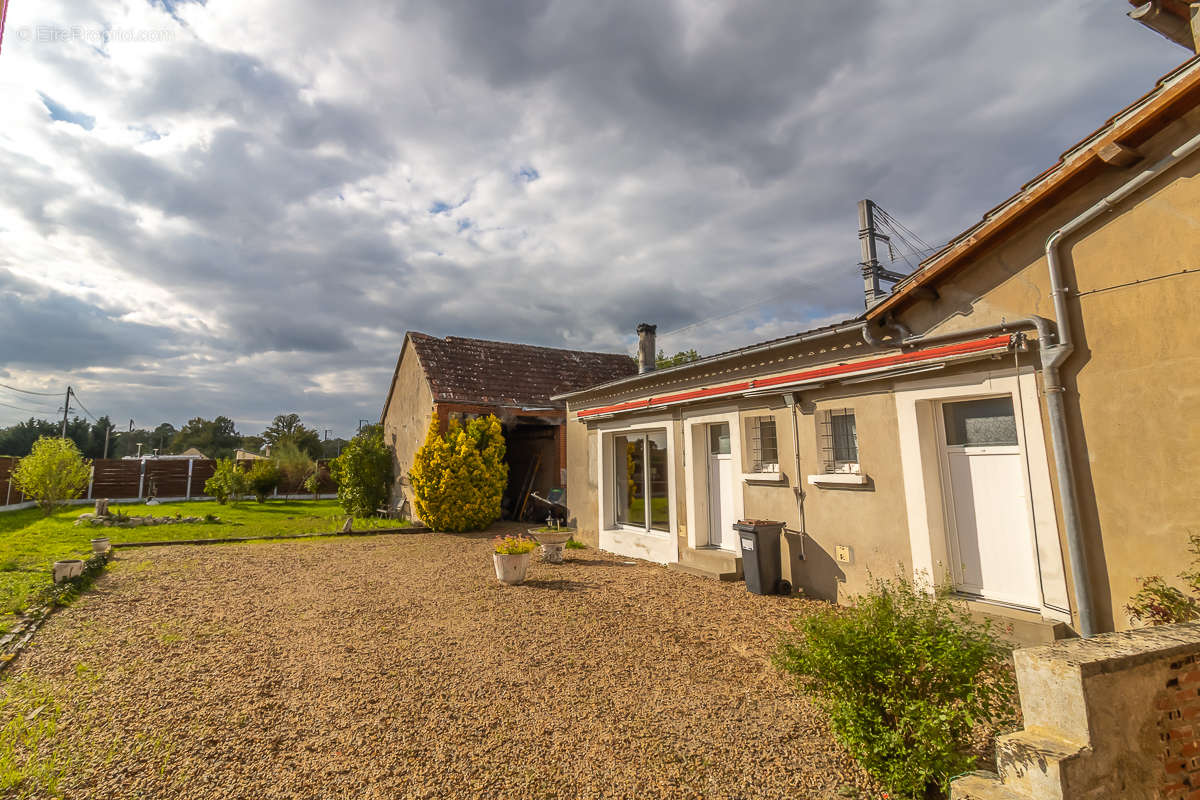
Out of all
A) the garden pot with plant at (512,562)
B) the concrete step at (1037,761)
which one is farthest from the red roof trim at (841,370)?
the concrete step at (1037,761)

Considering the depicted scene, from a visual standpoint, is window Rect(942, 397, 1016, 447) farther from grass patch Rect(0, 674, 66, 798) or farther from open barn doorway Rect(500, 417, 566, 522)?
open barn doorway Rect(500, 417, 566, 522)

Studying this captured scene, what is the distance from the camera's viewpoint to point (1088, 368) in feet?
14.8

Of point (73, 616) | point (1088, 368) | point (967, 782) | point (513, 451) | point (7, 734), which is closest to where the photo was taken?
point (967, 782)

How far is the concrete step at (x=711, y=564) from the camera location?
25.4 feet

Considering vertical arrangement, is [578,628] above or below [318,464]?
below

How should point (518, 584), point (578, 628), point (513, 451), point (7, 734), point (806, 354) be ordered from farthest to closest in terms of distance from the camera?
point (513, 451)
point (518, 584)
point (806, 354)
point (578, 628)
point (7, 734)

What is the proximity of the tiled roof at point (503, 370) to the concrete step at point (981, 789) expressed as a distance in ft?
42.0

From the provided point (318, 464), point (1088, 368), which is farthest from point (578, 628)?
point (318, 464)

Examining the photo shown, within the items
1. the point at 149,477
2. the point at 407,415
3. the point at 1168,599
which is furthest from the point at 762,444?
the point at 149,477

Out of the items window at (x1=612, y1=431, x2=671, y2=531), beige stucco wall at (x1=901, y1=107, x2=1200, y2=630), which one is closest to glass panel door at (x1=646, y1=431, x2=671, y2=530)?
window at (x1=612, y1=431, x2=671, y2=531)

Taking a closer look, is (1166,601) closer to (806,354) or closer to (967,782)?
(967,782)

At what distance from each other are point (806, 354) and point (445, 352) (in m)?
12.7

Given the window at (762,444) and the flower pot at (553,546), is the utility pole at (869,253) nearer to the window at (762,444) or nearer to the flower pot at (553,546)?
the window at (762,444)

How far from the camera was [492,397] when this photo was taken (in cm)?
1591
